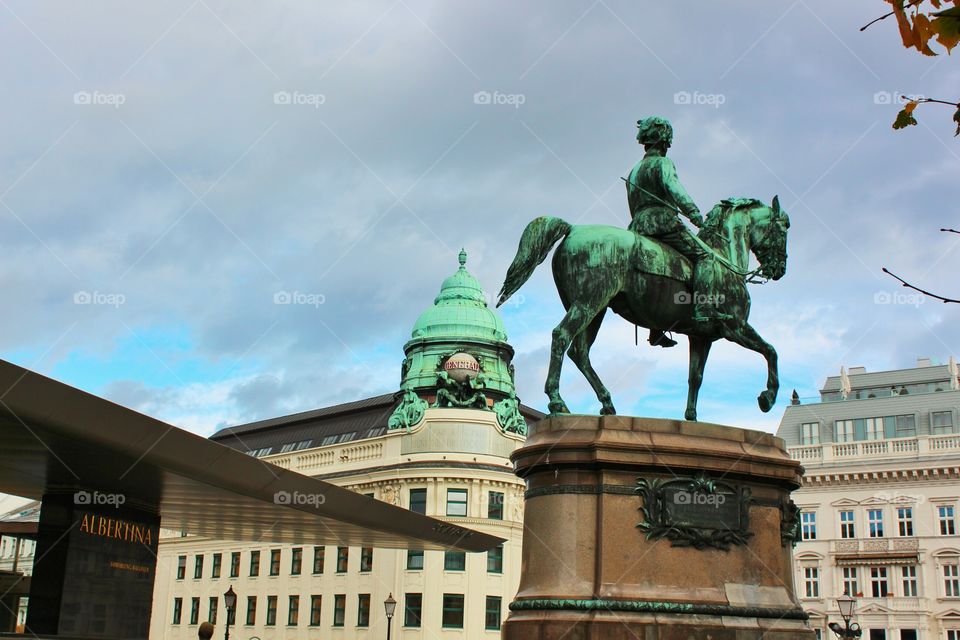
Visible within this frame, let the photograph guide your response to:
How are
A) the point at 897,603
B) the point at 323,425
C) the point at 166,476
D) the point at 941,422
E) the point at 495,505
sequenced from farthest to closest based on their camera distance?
the point at 323,425
the point at 941,422
the point at 495,505
the point at 897,603
the point at 166,476

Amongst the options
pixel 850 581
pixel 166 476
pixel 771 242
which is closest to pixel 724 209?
pixel 771 242

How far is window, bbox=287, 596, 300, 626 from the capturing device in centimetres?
7038

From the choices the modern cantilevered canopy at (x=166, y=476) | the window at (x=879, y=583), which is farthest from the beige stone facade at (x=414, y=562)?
the modern cantilevered canopy at (x=166, y=476)

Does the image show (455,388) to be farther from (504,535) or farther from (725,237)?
(725,237)

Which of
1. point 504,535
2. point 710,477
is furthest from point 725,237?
point 504,535

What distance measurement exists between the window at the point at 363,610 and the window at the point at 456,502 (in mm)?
7335

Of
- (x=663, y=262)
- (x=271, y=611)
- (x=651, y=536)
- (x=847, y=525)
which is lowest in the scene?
(x=651, y=536)

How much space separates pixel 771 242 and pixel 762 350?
1464 millimetres

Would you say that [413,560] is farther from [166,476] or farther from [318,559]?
[166,476]

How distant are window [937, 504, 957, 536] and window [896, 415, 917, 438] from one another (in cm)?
690

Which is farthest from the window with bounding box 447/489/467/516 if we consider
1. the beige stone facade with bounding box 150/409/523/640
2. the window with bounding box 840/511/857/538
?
the window with bounding box 840/511/857/538

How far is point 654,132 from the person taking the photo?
573 inches

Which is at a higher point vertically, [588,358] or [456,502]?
[456,502]

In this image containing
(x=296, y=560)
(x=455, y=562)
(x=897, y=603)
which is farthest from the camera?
(x=296, y=560)
